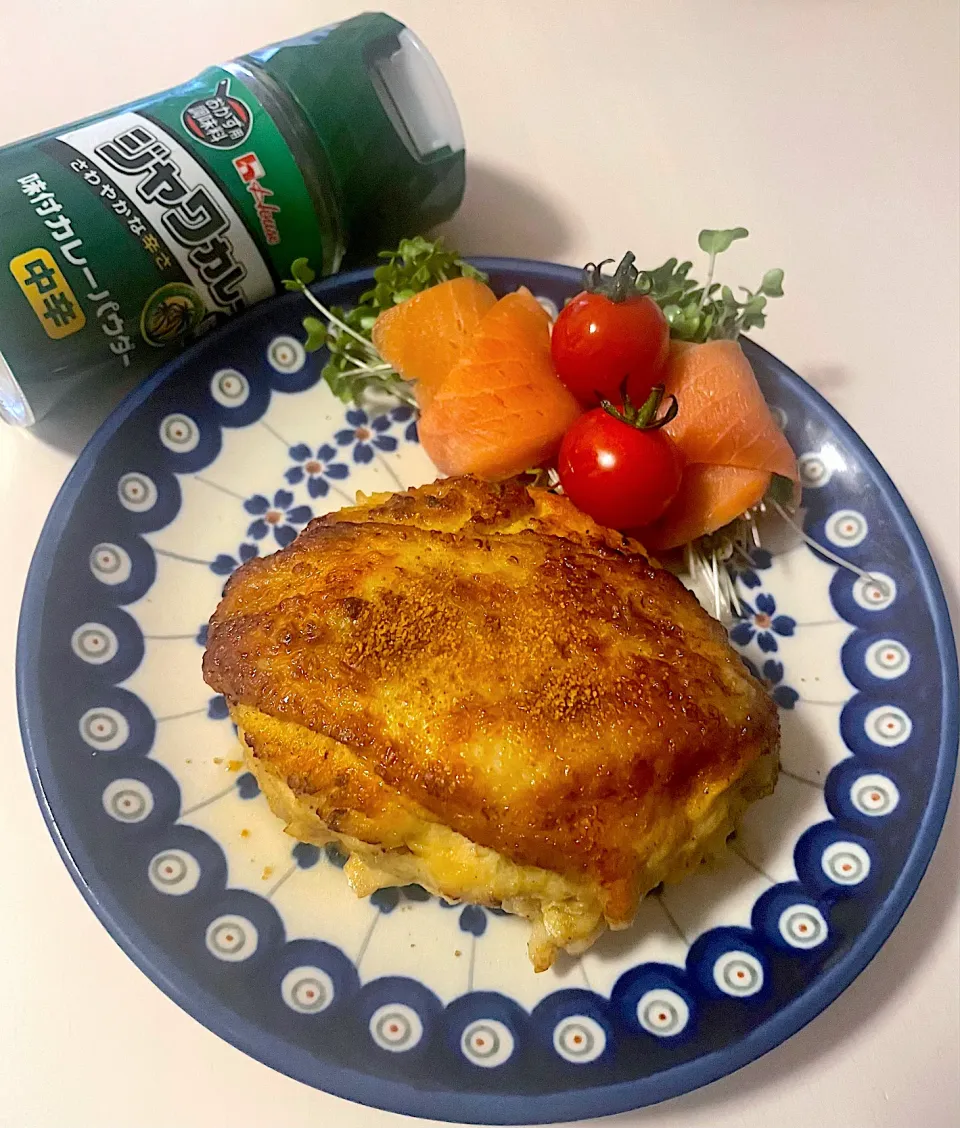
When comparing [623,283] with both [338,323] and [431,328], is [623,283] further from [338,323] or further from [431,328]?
[338,323]

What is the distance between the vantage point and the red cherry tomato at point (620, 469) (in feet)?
5.92

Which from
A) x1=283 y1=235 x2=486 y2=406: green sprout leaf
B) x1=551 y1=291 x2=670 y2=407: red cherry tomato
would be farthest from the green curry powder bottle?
x1=551 y1=291 x2=670 y2=407: red cherry tomato

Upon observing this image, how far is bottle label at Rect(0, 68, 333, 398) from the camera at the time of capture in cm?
178

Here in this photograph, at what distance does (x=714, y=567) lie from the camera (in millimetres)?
1996

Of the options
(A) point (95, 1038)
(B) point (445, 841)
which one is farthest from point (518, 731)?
(A) point (95, 1038)

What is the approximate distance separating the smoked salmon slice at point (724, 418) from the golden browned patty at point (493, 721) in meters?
0.45

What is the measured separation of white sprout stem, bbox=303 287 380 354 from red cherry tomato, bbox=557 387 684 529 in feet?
1.65

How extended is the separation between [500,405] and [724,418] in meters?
0.45

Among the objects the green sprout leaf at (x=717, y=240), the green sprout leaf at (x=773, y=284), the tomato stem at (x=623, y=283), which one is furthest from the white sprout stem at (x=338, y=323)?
the green sprout leaf at (x=773, y=284)

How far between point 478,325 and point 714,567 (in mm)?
702

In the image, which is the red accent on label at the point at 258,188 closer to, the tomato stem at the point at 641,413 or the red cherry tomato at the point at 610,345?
the red cherry tomato at the point at 610,345

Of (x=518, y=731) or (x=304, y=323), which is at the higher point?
(x=304, y=323)

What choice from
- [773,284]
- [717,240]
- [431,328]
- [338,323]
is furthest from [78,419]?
[773,284]

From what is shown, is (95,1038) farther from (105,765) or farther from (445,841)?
(445,841)
